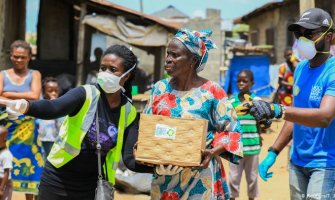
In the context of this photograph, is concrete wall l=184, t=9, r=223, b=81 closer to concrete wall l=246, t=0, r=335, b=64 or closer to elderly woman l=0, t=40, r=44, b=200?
concrete wall l=246, t=0, r=335, b=64

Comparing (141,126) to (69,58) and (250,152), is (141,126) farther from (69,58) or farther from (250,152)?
(69,58)

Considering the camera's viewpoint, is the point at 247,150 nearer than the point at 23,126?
No

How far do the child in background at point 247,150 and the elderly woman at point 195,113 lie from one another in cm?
259

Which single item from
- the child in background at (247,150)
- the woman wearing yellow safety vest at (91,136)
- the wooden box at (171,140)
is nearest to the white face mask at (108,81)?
the woman wearing yellow safety vest at (91,136)

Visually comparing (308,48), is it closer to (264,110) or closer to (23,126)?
(264,110)

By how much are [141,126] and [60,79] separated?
27.6 ft

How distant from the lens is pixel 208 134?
3135 millimetres

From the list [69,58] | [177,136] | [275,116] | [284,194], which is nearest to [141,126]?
[177,136]

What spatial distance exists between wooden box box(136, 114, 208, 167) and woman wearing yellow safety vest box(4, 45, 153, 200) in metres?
0.25

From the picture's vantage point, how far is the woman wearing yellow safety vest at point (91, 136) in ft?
10.2

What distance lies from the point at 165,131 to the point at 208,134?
346 millimetres

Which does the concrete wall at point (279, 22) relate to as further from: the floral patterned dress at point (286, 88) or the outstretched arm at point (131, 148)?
the outstretched arm at point (131, 148)

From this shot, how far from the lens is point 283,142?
3660 millimetres

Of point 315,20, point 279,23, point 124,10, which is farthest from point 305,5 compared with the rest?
point 279,23
